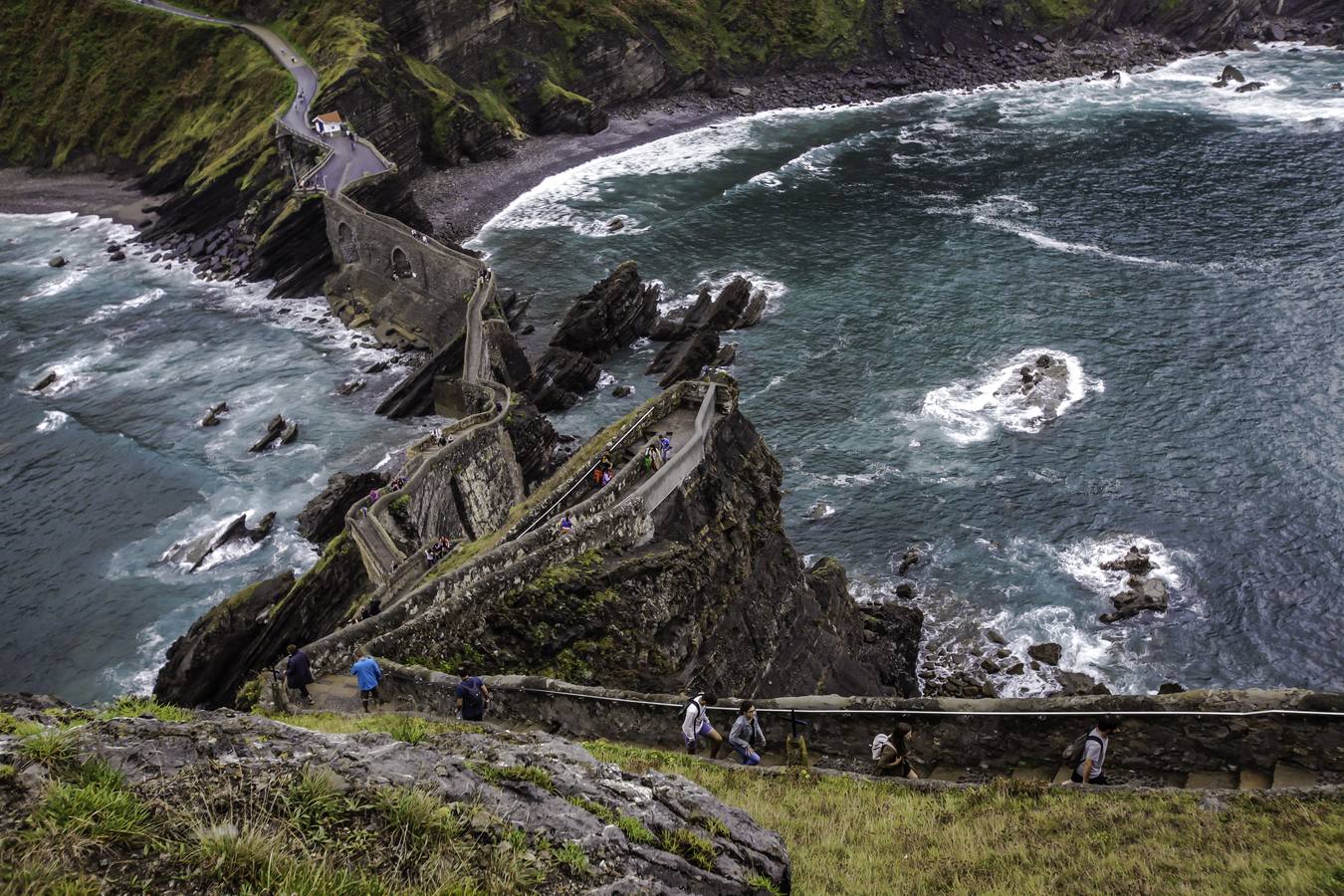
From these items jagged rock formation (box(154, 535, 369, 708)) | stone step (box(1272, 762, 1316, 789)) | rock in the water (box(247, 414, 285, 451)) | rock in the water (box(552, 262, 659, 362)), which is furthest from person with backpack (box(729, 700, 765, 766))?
rock in the water (box(552, 262, 659, 362))

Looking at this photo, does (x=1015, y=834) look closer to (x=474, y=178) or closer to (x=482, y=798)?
(x=482, y=798)

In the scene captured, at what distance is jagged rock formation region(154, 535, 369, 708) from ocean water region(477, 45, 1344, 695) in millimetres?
20094

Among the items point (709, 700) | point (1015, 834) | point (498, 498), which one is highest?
point (1015, 834)

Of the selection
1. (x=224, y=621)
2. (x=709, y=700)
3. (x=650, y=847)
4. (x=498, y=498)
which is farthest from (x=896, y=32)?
(x=650, y=847)

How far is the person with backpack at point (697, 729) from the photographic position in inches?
669

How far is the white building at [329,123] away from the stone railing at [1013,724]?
67.6 meters

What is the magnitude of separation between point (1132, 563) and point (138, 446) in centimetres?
4882

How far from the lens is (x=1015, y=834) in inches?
508

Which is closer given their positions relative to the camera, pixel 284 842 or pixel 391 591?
pixel 284 842

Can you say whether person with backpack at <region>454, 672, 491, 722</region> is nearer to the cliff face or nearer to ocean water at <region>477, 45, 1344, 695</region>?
the cliff face

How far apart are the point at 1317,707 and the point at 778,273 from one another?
192 feet

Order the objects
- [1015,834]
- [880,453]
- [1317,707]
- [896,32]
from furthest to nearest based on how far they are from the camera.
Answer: [896,32] < [880,453] < [1317,707] < [1015,834]

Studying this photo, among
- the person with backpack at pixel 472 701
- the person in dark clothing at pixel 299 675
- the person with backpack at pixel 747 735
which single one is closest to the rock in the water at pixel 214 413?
the person in dark clothing at pixel 299 675

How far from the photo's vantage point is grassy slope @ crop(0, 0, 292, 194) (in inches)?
3433
